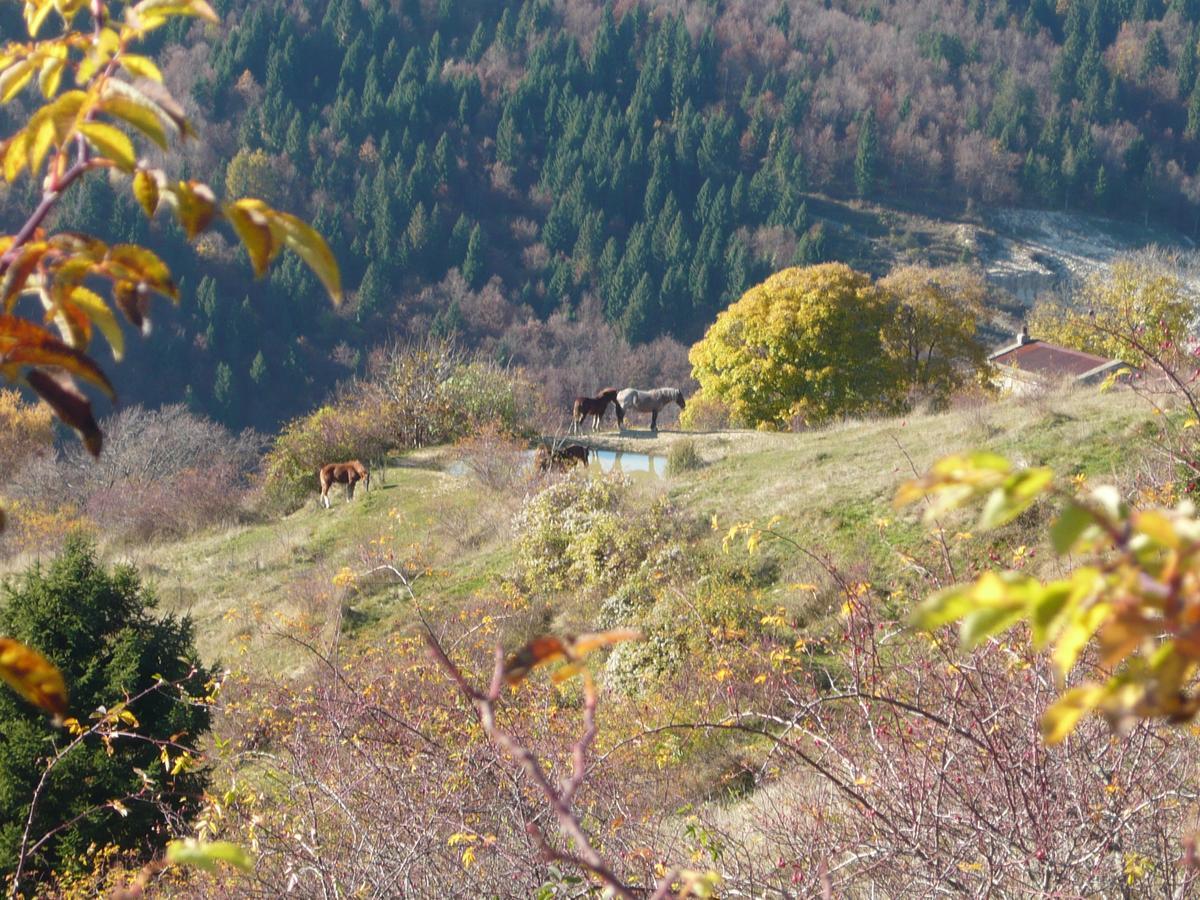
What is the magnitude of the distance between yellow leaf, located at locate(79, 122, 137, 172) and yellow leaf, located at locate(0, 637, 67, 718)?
0.47 meters

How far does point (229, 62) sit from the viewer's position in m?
88.4

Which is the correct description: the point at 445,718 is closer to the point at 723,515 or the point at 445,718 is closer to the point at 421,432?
the point at 723,515

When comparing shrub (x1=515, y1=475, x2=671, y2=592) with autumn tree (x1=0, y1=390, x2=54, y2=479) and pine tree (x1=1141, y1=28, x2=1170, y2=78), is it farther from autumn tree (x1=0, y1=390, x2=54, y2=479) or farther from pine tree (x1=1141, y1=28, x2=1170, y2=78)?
pine tree (x1=1141, y1=28, x2=1170, y2=78)

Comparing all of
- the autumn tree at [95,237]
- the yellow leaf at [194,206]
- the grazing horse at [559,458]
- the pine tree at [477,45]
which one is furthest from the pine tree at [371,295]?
the yellow leaf at [194,206]

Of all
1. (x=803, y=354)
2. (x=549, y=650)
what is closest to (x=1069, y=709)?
(x=549, y=650)

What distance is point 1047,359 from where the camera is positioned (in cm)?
4094

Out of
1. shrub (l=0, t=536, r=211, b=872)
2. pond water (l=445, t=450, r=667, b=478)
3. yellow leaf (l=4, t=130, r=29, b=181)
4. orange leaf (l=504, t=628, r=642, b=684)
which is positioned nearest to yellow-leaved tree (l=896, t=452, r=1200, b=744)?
orange leaf (l=504, t=628, r=642, b=684)

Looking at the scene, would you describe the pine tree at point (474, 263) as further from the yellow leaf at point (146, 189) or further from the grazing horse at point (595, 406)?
the yellow leaf at point (146, 189)

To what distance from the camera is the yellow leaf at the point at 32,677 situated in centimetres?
109

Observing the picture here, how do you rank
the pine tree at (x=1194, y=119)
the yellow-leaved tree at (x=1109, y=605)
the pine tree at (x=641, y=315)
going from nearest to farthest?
the yellow-leaved tree at (x=1109, y=605) < the pine tree at (x=641, y=315) < the pine tree at (x=1194, y=119)

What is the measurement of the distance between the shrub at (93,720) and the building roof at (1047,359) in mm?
34824

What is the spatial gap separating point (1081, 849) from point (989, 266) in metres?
80.3

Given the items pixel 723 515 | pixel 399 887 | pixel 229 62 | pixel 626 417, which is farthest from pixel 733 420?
pixel 229 62

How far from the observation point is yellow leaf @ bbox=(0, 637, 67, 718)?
1089 millimetres
